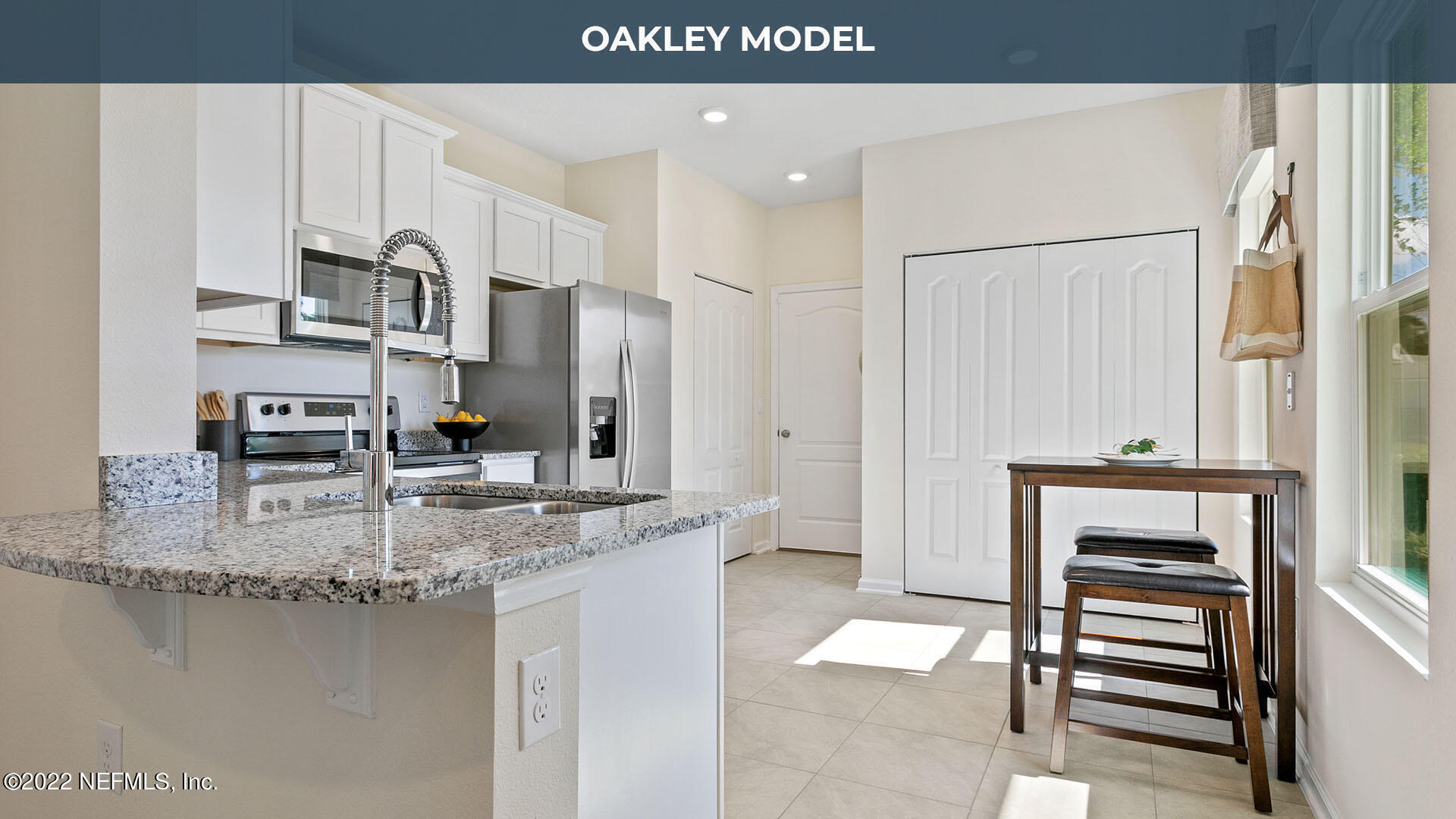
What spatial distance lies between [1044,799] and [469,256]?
127 inches

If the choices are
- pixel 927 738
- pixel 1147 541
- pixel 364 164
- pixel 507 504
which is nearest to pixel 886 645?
pixel 927 738

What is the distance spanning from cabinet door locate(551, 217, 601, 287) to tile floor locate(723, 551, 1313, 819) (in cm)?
209

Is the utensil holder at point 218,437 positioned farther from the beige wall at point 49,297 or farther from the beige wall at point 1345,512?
the beige wall at point 1345,512

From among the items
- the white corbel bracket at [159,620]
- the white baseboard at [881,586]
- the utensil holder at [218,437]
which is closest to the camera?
the white corbel bracket at [159,620]

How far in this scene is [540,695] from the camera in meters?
1.02

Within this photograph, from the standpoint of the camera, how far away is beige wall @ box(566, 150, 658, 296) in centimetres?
464

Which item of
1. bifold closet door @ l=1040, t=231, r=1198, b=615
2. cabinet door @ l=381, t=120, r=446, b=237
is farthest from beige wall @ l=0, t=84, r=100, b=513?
bifold closet door @ l=1040, t=231, r=1198, b=615

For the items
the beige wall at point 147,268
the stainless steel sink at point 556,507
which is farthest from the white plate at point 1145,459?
the beige wall at point 147,268

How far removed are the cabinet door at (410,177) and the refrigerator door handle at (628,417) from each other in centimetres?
113

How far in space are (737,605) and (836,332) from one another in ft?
7.56

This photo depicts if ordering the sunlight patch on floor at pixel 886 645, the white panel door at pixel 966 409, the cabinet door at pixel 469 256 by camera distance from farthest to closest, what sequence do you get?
the white panel door at pixel 966 409 → the cabinet door at pixel 469 256 → the sunlight patch on floor at pixel 886 645

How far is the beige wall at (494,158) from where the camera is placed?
12.7 ft

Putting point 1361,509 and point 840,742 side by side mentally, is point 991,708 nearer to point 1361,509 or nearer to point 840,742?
point 840,742
